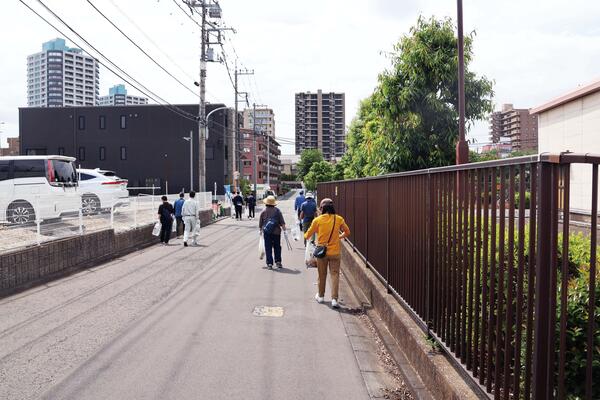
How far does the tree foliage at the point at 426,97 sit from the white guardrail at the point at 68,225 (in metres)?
8.33

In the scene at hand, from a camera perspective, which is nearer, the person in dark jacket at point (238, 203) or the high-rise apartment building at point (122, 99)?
the person in dark jacket at point (238, 203)

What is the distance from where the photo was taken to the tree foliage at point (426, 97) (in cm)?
1369

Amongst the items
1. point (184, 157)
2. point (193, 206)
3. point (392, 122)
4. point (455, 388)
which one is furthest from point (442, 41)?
point (184, 157)

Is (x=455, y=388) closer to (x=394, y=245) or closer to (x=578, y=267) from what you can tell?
(x=578, y=267)

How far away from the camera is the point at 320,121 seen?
168 meters

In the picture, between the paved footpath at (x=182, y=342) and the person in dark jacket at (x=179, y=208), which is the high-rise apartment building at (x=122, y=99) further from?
the paved footpath at (x=182, y=342)

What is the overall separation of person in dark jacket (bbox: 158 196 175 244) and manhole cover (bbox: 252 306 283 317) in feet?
30.8

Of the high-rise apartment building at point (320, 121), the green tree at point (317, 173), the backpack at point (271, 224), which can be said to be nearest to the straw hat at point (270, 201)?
the backpack at point (271, 224)

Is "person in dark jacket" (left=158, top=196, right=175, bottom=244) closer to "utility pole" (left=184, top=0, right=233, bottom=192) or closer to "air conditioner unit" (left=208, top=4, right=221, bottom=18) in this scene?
"utility pole" (left=184, top=0, right=233, bottom=192)

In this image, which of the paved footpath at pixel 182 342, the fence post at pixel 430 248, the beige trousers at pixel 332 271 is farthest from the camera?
the beige trousers at pixel 332 271

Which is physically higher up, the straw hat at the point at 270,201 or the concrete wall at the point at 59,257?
the straw hat at the point at 270,201

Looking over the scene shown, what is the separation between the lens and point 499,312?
9.52 ft

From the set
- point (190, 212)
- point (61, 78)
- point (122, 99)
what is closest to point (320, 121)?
point (122, 99)

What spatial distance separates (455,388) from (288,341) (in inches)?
105
